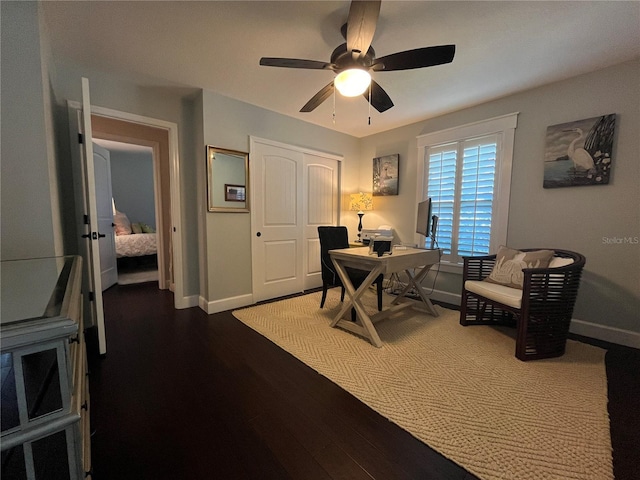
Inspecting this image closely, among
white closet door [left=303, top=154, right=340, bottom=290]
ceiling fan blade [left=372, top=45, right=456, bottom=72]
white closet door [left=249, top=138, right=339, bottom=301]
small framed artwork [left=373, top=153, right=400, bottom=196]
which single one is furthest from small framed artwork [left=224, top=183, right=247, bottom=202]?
small framed artwork [left=373, top=153, right=400, bottom=196]

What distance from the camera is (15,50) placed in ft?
4.70

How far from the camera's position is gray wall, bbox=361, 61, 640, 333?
218 cm

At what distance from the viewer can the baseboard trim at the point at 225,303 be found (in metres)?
2.91

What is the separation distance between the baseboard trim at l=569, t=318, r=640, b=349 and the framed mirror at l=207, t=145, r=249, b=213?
3.69m

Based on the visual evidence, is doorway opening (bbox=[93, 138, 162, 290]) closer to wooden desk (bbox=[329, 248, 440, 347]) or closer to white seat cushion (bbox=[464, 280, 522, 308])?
wooden desk (bbox=[329, 248, 440, 347])

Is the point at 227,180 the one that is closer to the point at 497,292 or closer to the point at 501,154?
the point at 497,292

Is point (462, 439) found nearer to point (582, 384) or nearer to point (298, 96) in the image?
point (582, 384)

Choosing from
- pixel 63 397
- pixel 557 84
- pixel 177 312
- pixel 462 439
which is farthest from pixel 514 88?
pixel 177 312

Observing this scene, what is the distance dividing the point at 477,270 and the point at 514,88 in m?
1.93

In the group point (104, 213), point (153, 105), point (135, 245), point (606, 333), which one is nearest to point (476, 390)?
point (606, 333)

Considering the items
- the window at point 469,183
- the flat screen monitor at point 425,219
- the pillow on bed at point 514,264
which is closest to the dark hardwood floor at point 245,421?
the pillow on bed at point 514,264

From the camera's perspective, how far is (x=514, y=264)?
241cm

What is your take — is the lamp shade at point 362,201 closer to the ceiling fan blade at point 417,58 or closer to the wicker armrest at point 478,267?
the wicker armrest at point 478,267
